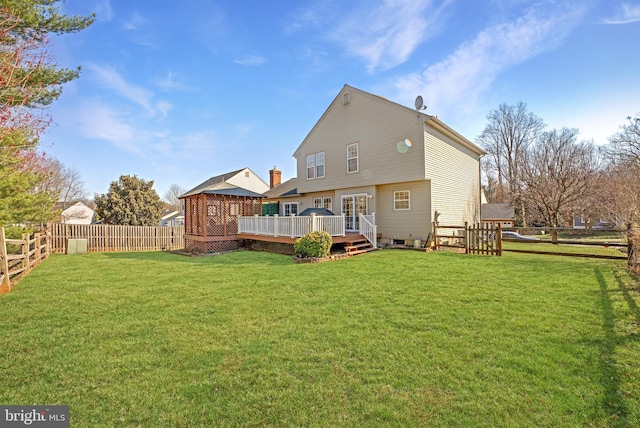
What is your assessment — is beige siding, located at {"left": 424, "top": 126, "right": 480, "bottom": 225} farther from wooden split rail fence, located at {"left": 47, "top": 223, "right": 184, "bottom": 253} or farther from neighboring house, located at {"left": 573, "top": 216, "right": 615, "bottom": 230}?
wooden split rail fence, located at {"left": 47, "top": 223, "right": 184, "bottom": 253}

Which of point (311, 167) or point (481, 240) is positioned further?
point (311, 167)

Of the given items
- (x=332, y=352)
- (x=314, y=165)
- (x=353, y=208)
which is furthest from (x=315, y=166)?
(x=332, y=352)

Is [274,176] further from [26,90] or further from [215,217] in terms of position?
[26,90]

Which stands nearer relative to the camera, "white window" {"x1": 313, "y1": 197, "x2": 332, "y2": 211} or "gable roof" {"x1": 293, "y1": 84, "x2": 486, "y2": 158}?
"gable roof" {"x1": 293, "y1": 84, "x2": 486, "y2": 158}

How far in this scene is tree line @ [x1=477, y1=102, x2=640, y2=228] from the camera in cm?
1967

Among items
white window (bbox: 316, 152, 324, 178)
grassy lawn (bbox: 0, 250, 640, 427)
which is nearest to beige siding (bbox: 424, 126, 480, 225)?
white window (bbox: 316, 152, 324, 178)

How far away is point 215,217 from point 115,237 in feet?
22.1

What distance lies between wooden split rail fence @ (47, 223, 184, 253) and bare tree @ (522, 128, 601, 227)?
30.0 m

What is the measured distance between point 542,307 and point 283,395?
5.00 meters

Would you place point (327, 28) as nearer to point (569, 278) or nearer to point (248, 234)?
point (248, 234)

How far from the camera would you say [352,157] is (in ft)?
51.0

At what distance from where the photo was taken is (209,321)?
4652mm

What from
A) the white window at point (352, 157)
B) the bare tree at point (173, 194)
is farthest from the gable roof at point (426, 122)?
the bare tree at point (173, 194)

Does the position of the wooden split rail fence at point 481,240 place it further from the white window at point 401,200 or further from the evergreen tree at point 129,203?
the evergreen tree at point 129,203
